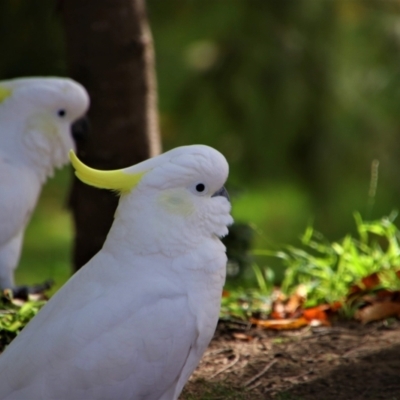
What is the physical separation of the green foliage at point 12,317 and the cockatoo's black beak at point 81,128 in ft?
3.01

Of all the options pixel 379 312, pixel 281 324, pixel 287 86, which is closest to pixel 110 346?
pixel 281 324

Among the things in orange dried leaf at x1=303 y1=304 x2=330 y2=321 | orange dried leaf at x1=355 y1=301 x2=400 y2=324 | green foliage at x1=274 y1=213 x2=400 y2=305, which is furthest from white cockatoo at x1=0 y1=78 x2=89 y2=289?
orange dried leaf at x1=355 y1=301 x2=400 y2=324

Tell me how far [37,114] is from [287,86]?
7.41 ft

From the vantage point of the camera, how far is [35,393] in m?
1.95

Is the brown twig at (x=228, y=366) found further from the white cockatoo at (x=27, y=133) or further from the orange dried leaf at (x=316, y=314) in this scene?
the white cockatoo at (x=27, y=133)

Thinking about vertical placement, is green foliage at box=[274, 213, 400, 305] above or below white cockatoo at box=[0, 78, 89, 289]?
below

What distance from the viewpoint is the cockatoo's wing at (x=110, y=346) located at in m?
1.95

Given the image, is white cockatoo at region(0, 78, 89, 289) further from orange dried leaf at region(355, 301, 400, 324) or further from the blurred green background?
orange dried leaf at region(355, 301, 400, 324)

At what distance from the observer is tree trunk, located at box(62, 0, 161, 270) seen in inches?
136

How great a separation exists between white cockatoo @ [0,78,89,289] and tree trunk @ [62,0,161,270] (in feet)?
0.41

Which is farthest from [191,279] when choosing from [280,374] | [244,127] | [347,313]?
[244,127]

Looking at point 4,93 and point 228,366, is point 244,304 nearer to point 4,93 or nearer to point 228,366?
point 228,366

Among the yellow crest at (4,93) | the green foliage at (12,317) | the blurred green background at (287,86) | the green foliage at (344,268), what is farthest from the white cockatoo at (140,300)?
the blurred green background at (287,86)

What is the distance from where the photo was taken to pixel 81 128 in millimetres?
3553
